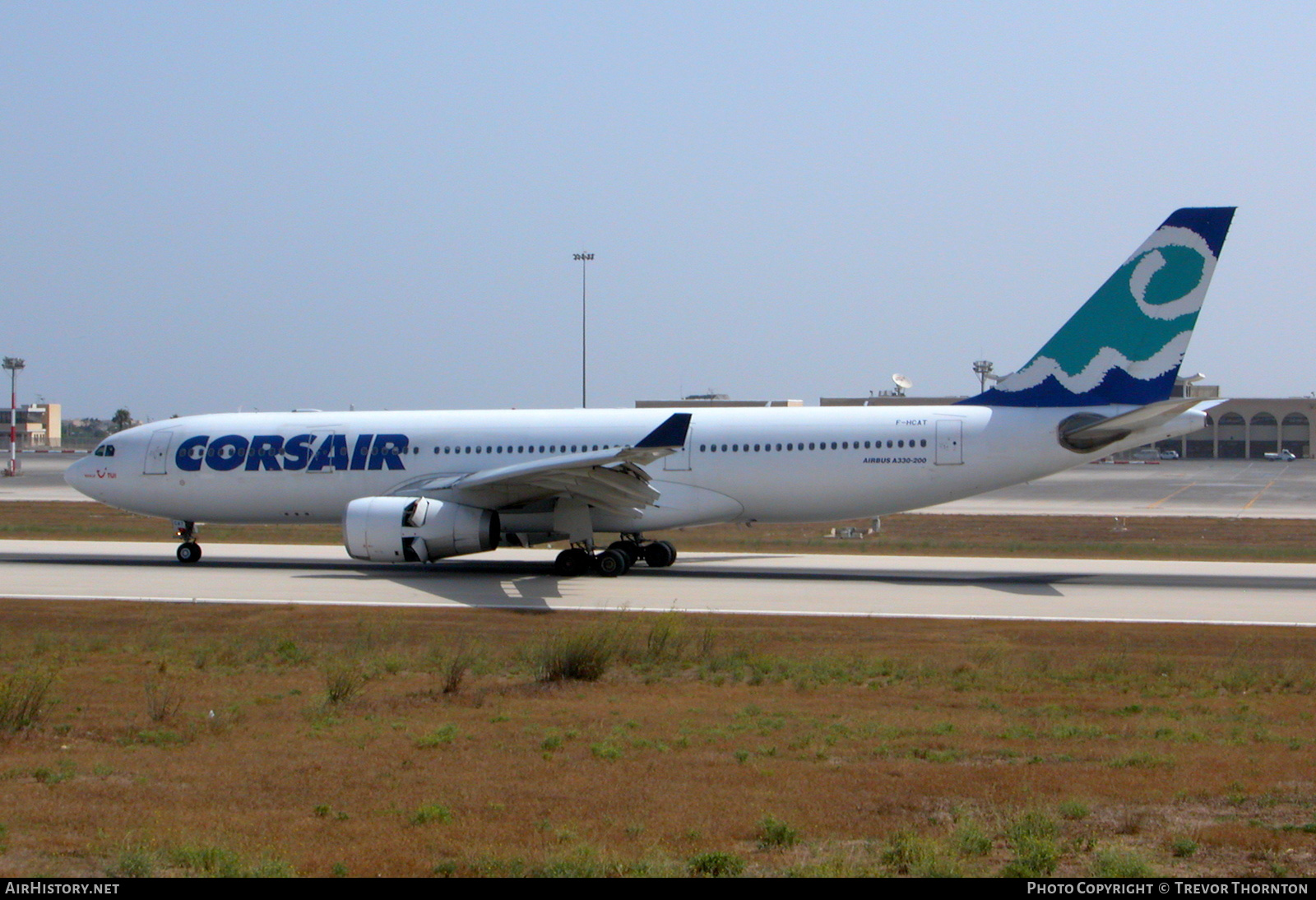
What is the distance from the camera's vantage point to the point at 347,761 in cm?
923

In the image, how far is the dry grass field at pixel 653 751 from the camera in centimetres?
682

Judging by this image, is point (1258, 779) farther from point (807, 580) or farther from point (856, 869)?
point (807, 580)

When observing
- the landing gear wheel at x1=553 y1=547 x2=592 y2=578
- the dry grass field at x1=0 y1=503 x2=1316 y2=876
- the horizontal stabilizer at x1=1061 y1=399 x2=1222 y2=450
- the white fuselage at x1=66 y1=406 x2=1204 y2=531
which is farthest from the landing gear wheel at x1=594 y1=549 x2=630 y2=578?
the horizontal stabilizer at x1=1061 y1=399 x2=1222 y2=450

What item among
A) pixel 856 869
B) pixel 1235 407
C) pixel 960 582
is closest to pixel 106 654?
pixel 856 869

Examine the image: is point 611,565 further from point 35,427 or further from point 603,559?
point 35,427

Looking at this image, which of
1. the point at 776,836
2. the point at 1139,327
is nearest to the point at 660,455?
the point at 1139,327

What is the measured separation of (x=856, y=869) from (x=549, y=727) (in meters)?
4.72

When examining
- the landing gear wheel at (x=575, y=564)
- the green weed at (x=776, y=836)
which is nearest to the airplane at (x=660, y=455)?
the landing gear wheel at (x=575, y=564)

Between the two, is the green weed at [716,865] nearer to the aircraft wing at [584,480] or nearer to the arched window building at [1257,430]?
the aircraft wing at [584,480]

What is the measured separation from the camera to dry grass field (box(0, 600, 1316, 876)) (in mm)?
6824

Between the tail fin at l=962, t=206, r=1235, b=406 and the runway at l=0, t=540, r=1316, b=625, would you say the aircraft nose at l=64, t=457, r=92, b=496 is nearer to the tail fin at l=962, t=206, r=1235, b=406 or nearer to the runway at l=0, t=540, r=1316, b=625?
the runway at l=0, t=540, r=1316, b=625

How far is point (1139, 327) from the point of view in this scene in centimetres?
2391

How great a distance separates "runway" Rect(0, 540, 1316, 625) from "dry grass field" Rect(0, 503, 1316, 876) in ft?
6.21

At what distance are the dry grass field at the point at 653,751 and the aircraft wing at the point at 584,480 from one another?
5378 millimetres
